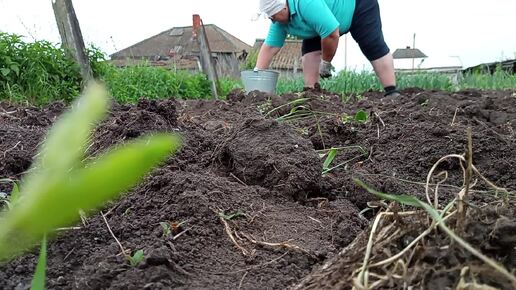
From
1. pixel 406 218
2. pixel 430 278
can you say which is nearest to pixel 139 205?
pixel 406 218

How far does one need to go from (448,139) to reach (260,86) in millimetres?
3276

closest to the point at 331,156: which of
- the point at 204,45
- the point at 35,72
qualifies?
the point at 35,72

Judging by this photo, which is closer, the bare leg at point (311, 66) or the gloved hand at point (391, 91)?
the gloved hand at point (391, 91)

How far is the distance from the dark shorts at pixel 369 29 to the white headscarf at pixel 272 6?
0.72m

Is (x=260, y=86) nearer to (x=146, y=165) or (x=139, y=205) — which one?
(x=139, y=205)

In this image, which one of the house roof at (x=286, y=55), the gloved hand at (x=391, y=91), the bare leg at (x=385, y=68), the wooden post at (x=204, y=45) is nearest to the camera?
the gloved hand at (x=391, y=91)

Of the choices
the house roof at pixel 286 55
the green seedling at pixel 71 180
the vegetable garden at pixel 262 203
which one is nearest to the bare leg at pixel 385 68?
the vegetable garden at pixel 262 203

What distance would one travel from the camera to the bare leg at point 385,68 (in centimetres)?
495

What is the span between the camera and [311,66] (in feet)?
17.6

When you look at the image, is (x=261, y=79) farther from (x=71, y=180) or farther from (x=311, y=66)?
(x=71, y=180)

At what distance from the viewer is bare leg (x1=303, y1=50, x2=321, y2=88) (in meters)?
5.36

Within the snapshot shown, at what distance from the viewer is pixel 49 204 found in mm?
133

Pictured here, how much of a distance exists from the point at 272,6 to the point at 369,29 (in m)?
0.91

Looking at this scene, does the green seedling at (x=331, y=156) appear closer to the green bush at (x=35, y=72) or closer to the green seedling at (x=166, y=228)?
the green seedling at (x=166, y=228)
